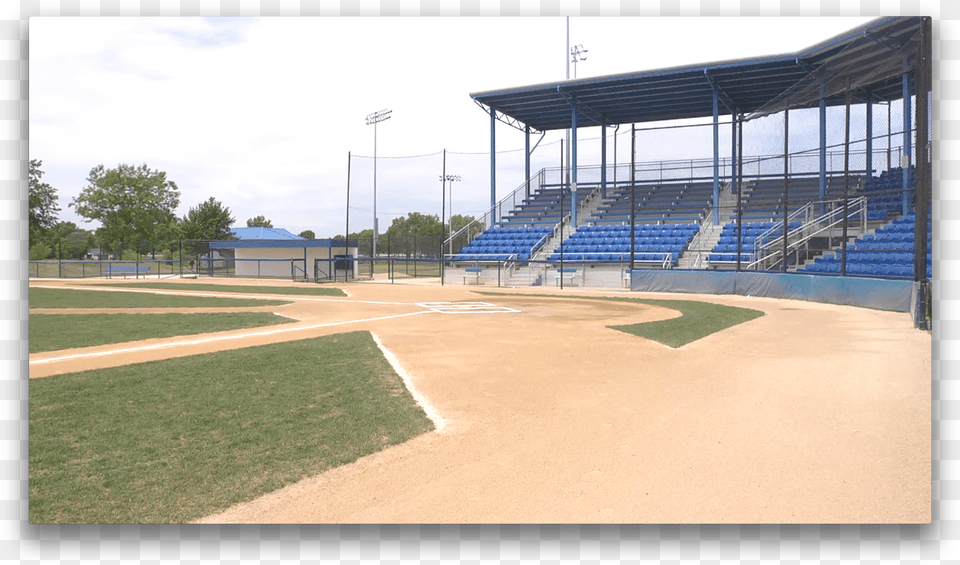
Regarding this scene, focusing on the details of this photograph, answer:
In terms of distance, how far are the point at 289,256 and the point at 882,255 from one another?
30708 mm

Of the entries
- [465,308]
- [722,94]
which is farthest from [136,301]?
[722,94]

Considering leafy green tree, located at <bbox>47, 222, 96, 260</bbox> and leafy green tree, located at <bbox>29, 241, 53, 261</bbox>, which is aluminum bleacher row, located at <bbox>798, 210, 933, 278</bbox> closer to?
leafy green tree, located at <bbox>29, 241, 53, 261</bbox>

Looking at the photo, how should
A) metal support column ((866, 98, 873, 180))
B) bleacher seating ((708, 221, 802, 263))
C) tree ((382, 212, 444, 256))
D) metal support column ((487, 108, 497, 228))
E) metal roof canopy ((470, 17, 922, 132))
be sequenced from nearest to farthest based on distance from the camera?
metal roof canopy ((470, 17, 922, 132)) < metal support column ((866, 98, 873, 180)) < bleacher seating ((708, 221, 802, 263)) < metal support column ((487, 108, 497, 228)) < tree ((382, 212, 444, 256))

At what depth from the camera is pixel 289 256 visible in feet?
124

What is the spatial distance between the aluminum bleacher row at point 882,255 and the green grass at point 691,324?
3959 millimetres

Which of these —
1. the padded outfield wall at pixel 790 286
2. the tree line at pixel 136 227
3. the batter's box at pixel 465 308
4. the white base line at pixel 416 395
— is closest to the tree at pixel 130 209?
the tree line at pixel 136 227

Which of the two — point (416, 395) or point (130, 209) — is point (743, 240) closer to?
point (416, 395)

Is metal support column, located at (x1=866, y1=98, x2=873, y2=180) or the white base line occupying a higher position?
metal support column, located at (x1=866, y1=98, x2=873, y2=180)

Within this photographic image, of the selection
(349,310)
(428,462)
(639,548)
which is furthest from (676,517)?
(349,310)

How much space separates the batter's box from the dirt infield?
5.01m

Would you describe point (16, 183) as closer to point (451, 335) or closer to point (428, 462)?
point (428, 462)

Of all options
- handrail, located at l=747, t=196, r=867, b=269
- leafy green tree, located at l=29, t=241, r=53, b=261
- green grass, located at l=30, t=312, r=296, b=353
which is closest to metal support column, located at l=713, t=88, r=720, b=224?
handrail, located at l=747, t=196, r=867, b=269

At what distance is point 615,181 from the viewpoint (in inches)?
1353

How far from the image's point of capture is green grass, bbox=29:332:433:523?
141 inches
